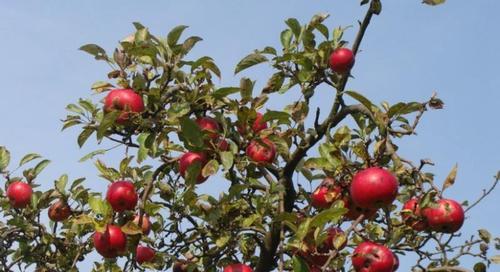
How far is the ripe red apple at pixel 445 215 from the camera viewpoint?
331 cm

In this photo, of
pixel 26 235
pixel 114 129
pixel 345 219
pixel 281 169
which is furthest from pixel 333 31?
pixel 26 235

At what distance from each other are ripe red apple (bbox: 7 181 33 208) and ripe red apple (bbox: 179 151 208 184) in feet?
8.02

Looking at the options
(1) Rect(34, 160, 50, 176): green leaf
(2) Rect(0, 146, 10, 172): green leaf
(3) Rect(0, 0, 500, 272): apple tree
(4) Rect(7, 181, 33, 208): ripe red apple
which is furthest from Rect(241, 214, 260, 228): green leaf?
(2) Rect(0, 146, 10, 172): green leaf

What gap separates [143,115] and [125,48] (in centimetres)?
36

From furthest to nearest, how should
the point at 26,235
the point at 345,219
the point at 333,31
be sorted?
the point at 26,235
the point at 333,31
the point at 345,219

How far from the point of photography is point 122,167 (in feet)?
13.9

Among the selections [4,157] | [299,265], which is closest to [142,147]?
[299,265]

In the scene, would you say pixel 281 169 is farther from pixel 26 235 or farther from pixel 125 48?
pixel 26 235

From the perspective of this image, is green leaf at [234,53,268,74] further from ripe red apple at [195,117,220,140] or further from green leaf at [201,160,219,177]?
green leaf at [201,160,219,177]

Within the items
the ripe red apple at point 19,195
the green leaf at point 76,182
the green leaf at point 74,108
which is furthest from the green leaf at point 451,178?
the ripe red apple at point 19,195

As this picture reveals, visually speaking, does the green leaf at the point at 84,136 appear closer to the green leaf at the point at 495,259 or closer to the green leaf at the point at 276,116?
the green leaf at the point at 276,116

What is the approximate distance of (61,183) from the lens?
539 centimetres

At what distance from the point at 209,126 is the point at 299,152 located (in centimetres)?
59

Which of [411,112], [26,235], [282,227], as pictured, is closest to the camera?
[411,112]
